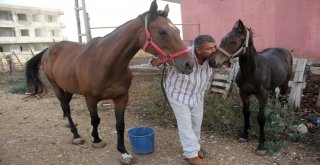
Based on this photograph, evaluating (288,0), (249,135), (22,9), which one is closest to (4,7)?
(22,9)

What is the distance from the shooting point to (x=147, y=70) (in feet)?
30.3

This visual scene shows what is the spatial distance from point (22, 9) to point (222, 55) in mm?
45698

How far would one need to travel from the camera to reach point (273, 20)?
8.41 metres

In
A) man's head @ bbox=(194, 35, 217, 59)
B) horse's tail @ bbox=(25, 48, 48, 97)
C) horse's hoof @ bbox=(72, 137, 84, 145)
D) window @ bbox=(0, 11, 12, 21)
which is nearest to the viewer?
man's head @ bbox=(194, 35, 217, 59)

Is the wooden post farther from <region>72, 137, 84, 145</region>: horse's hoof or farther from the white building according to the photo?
the white building

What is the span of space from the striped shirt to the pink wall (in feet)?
18.9

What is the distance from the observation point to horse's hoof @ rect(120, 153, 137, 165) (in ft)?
11.4

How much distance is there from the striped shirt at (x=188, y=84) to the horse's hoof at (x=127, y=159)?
0.96 metres

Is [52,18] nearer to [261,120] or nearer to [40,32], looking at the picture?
[40,32]

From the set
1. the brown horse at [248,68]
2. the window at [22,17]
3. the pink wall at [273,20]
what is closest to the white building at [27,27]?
the window at [22,17]

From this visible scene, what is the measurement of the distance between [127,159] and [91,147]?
2.80 ft

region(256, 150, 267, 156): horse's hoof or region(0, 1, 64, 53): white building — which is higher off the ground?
region(0, 1, 64, 53): white building

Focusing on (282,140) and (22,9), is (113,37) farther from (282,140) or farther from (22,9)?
(22,9)

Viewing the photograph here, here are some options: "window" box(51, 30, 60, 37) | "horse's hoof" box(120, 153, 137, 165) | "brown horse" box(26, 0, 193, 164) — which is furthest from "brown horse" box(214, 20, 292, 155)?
"window" box(51, 30, 60, 37)
